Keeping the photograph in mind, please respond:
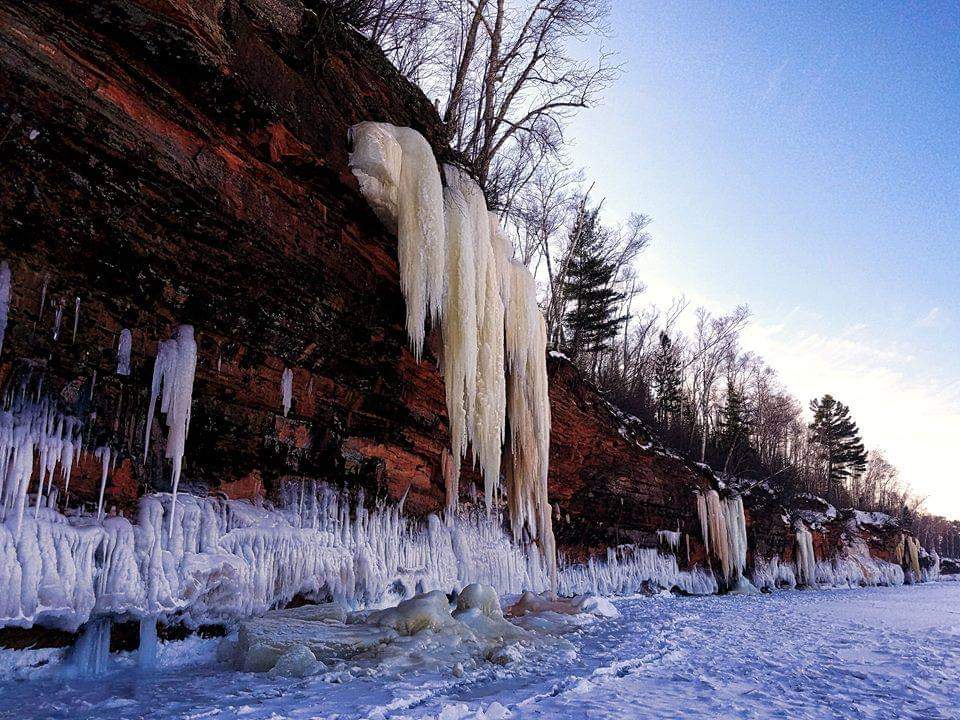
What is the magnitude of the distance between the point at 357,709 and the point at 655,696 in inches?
62.4

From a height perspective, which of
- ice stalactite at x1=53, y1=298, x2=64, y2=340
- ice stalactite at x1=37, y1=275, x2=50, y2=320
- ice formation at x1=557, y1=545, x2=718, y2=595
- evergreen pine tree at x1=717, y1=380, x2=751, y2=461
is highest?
evergreen pine tree at x1=717, y1=380, x2=751, y2=461

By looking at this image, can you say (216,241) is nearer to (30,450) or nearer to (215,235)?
(215,235)

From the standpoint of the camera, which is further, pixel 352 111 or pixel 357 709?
pixel 352 111

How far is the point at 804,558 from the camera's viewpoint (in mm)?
15914

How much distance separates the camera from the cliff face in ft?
10.6

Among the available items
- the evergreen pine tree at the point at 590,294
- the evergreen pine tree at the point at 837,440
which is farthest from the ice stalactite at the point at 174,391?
the evergreen pine tree at the point at 837,440

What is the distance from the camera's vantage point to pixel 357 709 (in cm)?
260

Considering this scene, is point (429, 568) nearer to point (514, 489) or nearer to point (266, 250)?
point (514, 489)

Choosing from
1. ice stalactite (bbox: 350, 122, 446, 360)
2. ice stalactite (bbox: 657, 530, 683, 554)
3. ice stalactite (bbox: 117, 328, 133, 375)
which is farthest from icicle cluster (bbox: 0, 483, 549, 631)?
ice stalactite (bbox: 657, 530, 683, 554)

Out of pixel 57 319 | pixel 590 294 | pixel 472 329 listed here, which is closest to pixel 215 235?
pixel 57 319

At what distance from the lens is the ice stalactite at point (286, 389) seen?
4.88 m

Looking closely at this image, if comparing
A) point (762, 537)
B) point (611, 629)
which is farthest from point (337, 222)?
point (762, 537)

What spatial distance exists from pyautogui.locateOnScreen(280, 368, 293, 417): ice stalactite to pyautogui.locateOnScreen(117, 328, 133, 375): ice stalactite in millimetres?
1316

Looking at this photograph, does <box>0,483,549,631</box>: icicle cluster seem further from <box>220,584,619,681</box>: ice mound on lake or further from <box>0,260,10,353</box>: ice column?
<box>0,260,10,353</box>: ice column
